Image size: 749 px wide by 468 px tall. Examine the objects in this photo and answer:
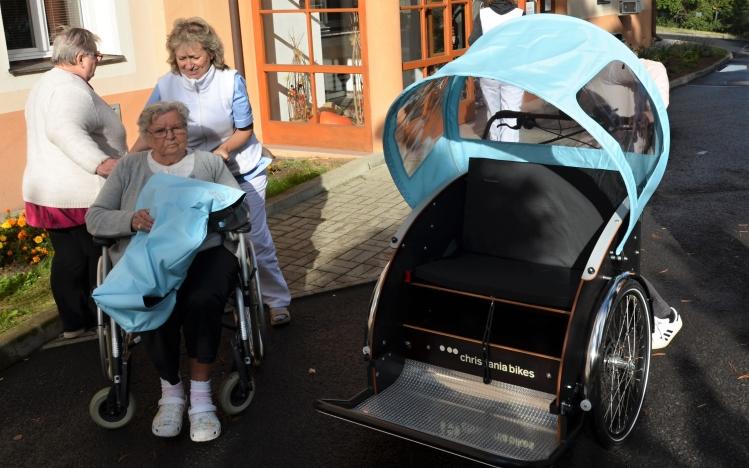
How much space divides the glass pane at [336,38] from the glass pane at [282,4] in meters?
0.26

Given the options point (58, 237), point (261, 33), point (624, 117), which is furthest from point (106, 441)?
point (261, 33)

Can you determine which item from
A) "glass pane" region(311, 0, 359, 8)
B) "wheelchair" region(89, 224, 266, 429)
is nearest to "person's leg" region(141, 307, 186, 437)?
"wheelchair" region(89, 224, 266, 429)

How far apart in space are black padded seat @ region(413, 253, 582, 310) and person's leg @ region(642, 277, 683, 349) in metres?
0.99

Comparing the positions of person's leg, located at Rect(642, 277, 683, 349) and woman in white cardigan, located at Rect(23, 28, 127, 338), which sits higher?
woman in white cardigan, located at Rect(23, 28, 127, 338)

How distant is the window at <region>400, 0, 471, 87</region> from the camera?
11.1 m

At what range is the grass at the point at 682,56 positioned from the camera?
19.0 m

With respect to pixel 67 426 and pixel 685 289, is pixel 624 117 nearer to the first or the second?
pixel 685 289

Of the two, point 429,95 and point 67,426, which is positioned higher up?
point 429,95

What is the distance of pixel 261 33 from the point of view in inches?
445

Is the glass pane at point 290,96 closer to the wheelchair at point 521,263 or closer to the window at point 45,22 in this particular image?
the window at point 45,22

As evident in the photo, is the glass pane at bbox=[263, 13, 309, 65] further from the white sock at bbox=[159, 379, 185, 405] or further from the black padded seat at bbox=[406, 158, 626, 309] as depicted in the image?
the white sock at bbox=[159, 379, 185, 405]

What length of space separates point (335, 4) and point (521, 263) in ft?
21.8

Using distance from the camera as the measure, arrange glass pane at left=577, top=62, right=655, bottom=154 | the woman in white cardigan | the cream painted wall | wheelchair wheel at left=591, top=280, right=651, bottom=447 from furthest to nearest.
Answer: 1. the cream painted wall
2. the woman in white cardigan
3. glass pane at left=577, top=62, right=655, bottom=154
4. wheelchair wheel at left=591, top=280, right=651, bottom=447

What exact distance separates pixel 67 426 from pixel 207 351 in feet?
3.00
